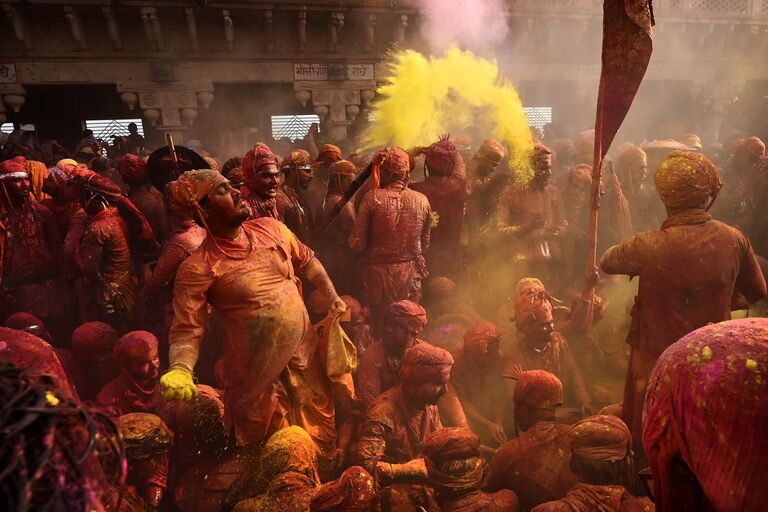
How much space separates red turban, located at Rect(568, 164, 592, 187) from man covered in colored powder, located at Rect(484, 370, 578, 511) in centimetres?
479

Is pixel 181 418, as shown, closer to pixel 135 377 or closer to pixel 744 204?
pixel 135 377

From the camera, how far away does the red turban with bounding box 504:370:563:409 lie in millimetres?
4137

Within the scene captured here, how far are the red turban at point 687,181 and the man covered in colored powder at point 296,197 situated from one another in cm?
397

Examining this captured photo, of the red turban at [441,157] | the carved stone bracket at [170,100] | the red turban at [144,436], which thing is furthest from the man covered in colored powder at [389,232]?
the carved stone bracket at [170,100]

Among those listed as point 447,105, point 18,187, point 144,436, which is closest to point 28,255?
point 18,187

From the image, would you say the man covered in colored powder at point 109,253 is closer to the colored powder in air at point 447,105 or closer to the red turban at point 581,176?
the colored powder in air at point 447,105

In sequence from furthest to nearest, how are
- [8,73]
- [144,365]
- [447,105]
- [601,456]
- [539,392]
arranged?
[8,73], [447,105], [144,365], [539,392], [601,456]

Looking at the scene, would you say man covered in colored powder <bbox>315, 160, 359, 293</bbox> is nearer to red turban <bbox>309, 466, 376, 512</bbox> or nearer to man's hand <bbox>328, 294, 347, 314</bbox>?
man's hand <bbox>328, 294, 347, 314</bbox>

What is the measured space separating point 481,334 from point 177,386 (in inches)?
125

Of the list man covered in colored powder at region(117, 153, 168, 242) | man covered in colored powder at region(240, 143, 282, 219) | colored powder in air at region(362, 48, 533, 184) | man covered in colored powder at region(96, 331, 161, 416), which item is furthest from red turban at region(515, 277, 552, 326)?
man covered in colored powder at region(117, 153, 168, 242)

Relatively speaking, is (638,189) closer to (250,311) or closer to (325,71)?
(250,311)

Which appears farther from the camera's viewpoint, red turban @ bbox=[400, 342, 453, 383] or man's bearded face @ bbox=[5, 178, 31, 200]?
man's bearded face @ bbox=[5, 178, 31, 200]

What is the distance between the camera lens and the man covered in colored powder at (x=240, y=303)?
3396mm

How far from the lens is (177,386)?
3.10 metres
